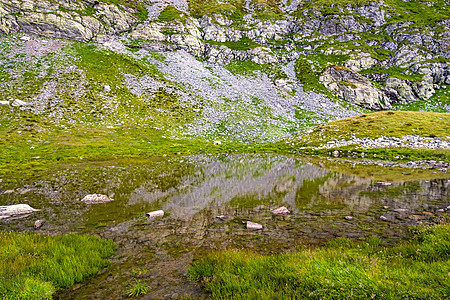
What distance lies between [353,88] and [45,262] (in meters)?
112

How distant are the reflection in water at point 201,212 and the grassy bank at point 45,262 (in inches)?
17.9

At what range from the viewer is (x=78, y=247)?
6.98 metres

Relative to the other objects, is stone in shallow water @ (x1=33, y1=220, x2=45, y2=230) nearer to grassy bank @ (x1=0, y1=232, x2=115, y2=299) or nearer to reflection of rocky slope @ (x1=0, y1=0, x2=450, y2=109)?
grassy bank @ (x1=0, y1=232, x2=115, y2=299)

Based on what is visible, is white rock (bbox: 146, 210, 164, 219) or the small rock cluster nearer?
white rock (bbox: 146, 210, 164, 219)

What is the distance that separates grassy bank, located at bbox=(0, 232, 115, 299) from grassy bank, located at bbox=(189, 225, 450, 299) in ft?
10.7

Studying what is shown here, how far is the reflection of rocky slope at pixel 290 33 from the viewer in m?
82.7

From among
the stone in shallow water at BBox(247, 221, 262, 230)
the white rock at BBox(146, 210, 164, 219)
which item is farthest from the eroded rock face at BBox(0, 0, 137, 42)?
the stone in shallow water at BBox(247, 221, 262, 230)

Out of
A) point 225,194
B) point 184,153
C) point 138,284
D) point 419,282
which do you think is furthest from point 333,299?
point 184,153

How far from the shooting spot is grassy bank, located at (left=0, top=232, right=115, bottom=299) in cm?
456

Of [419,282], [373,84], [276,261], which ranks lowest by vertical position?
[276,261]

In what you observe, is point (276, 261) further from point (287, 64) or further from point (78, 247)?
point (287, 64)

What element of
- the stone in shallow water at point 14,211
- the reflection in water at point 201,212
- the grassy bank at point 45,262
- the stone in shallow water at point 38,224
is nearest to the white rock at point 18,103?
the reflection in water at point 201,212

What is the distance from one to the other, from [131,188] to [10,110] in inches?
1898

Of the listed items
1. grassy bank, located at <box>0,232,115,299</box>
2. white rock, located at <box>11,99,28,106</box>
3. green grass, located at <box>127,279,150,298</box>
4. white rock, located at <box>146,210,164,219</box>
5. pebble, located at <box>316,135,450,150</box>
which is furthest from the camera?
white rock, located at <box>11,99,28,106</box>
